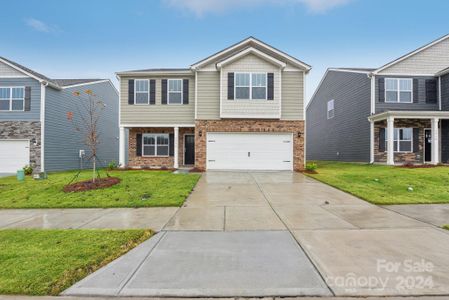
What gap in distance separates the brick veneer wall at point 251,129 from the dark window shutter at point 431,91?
10148mm

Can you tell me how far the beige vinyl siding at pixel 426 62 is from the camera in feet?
57.7

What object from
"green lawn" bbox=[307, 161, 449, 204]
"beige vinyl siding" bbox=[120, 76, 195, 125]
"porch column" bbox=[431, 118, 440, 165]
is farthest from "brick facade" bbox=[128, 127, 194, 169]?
"porch column" bbox=[431, 118, 440, 165]

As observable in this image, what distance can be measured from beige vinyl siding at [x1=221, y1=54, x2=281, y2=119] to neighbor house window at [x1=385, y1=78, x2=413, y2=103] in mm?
8721

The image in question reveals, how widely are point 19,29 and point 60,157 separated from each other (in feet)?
51.2

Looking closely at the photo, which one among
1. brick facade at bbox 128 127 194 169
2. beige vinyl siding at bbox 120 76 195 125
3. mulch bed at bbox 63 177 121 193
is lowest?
mulch bed at bbox 63 177 121 193

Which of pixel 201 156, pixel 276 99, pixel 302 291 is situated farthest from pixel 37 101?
pixel 302 291

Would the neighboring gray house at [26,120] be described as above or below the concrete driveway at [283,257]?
above

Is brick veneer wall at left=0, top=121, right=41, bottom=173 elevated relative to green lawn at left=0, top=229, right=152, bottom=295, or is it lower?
elevated

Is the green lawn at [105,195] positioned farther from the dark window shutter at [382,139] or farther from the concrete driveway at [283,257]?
the dark window shutter at [382,139]

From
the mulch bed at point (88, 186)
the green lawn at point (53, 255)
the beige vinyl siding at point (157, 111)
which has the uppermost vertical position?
the beige vinyl siding at point (157, 111)

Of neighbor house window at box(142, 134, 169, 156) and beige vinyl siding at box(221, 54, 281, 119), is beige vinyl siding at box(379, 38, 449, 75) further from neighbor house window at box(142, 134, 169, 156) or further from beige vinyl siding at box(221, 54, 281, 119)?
neighbor house window at box(142, 134, 169, 156)

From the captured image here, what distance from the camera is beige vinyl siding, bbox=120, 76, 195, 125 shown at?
16.3m

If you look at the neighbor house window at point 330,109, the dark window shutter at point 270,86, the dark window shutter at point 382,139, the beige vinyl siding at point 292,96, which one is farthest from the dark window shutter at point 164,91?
the neighbor house window at point 330,109

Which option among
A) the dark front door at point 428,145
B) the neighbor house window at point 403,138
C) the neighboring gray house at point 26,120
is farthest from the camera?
the dark front door at point 428,145
